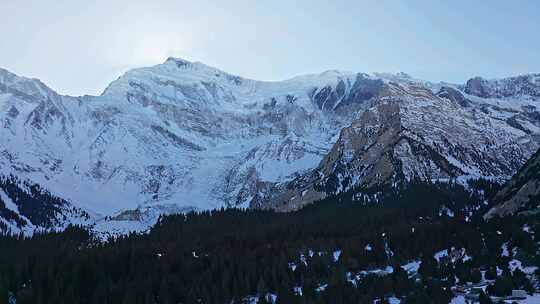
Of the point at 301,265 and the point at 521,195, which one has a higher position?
the point at 521,195

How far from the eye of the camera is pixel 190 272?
13662 cm

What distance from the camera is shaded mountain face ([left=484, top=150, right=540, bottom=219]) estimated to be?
481 ft

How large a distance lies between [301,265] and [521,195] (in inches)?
2357

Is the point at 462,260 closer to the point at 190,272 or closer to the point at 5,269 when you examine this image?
the point at 190,272

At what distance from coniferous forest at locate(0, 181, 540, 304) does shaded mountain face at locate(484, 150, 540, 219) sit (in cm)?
643

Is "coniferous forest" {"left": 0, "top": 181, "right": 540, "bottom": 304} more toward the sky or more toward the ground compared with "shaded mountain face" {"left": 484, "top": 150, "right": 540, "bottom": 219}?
more toward the ground

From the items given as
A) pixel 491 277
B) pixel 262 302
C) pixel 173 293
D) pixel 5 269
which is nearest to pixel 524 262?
pixel 491 277

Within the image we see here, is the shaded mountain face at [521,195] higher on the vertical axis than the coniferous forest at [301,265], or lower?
higher

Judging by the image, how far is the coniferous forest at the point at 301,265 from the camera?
104438 millimetres

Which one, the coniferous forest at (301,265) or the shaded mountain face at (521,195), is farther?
the shaded mountain face at (521,195)

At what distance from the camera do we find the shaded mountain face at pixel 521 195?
147m

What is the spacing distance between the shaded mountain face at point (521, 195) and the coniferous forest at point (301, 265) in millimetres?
6428

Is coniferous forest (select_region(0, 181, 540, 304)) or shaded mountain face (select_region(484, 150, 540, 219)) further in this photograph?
shaded mountain face (select_region(484, 150, 540, 219))

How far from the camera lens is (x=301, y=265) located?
5148 inches
